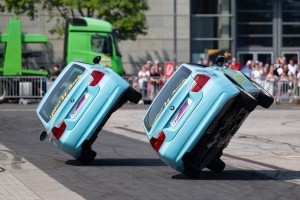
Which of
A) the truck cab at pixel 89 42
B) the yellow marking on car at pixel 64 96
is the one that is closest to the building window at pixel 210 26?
the truck cab at pixel 89 42

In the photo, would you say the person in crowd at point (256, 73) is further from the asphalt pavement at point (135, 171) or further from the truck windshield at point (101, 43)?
the asphalt pavement at point (135, 171)

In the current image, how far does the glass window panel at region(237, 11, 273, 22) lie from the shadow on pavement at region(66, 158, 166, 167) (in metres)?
36.2

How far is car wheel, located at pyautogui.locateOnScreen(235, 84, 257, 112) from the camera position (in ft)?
40.3

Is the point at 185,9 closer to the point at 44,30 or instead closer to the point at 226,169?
the point at 44,30

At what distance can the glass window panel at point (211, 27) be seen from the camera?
167 feet

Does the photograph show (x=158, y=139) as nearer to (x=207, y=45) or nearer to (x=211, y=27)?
(x=207, y=45)

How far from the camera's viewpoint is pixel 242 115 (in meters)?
13.0

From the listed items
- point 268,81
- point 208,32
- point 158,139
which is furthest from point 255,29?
point 158,139

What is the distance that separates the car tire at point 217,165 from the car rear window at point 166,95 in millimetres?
1156

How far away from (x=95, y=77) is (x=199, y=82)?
2.04 metres

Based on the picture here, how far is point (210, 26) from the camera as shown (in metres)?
51.2

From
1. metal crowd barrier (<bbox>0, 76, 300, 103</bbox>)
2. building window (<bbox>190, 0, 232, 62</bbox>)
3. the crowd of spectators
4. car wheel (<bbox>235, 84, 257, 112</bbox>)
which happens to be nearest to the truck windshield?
the crowd of spectators

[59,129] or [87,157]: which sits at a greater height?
[59,129]

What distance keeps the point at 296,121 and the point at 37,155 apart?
12.0 m
